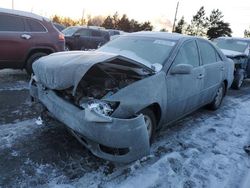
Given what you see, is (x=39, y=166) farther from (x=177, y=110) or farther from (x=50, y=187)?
(x=177, y=110)

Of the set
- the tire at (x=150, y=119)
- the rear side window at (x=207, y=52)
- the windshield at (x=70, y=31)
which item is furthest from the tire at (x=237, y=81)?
the windshield at (x=70, y=31)

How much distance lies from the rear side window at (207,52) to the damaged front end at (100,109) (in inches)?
73.7

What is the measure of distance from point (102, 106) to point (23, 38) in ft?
16.5

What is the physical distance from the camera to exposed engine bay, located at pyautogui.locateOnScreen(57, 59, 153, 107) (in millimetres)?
3764

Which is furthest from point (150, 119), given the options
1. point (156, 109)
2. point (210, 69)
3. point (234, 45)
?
point (234, 45)

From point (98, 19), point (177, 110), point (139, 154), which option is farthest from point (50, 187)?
point (98, 19)

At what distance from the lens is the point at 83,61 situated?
12.4 feet

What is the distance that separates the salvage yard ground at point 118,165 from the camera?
11.2 feet

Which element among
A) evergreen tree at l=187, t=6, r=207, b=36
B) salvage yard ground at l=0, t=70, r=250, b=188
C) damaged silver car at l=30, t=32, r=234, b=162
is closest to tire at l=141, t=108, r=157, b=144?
damaged silver car at l=30, t=32, r=234, b=162

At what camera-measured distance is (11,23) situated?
24.7ft

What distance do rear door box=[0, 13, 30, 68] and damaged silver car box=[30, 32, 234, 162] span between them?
3.14 meters

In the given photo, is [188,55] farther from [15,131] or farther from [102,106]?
[15,131]

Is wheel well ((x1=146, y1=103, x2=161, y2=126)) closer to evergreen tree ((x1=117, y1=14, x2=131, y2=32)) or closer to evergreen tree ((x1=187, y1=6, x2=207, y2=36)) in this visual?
evergreen tree ((x1=117, y1=14, x2=131, y2=32))

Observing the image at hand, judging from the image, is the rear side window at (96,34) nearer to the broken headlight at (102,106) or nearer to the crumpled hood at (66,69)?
the crumpled hood at (66,69)
